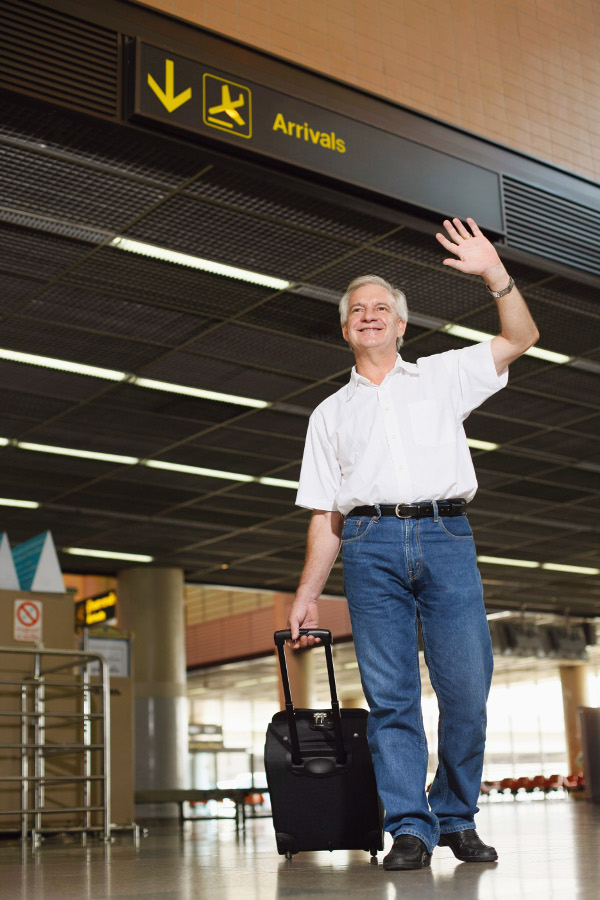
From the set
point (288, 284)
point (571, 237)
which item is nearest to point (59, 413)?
point (288, 284)

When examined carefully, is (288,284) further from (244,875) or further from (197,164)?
(244,875)

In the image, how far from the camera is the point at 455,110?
712 cm

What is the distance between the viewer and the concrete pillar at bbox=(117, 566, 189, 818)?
15.3m

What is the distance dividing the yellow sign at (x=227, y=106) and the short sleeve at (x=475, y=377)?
3178 millimetres

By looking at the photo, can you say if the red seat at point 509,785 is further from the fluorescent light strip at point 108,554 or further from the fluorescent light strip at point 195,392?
the fluorescent light strip at point 195,392

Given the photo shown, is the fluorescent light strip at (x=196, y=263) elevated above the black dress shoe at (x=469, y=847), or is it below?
above

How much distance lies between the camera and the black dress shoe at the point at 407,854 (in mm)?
2572

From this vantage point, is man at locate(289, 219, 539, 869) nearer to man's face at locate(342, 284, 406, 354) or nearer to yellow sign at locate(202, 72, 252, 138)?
man's face at locate(342, 284, 406, 354)

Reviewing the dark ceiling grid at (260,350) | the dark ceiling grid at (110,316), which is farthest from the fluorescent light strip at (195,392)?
the dark ceiling grid at (110,316)

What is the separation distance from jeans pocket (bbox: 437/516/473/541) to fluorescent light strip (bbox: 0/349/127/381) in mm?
6315

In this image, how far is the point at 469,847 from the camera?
9.05 feet

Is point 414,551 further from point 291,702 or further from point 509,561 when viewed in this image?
point 509,561

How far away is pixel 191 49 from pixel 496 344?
350 centimetres

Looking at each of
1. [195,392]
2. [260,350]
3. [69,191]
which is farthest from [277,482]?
[69,191]
